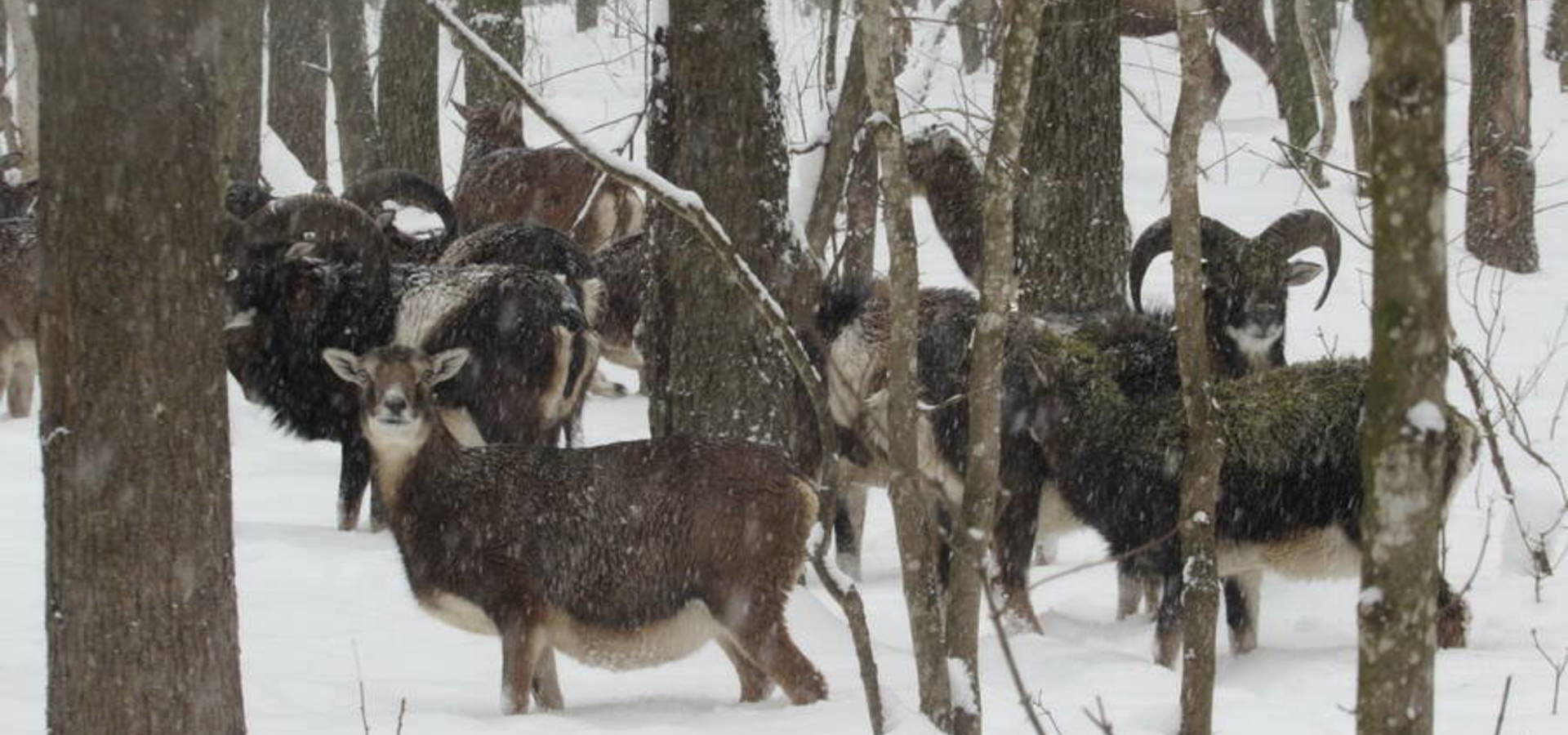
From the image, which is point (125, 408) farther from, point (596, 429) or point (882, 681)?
point (596, 429)

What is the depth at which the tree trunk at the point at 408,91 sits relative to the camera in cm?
1819

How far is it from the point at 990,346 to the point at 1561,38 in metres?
22.9

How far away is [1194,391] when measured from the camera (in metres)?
5.74

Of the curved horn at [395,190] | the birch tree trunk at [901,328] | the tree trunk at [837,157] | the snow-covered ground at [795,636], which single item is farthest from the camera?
the curved horn at [395,190]

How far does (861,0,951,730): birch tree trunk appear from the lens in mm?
5434

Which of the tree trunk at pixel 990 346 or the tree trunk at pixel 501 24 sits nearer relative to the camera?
the tree trunk at pixel 990 346

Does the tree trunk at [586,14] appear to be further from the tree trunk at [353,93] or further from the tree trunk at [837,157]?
the tree trunk at [837,157]

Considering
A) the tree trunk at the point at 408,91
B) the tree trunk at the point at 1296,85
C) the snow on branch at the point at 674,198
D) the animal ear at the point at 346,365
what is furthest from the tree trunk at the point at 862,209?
the tree trunk at the point at 1296,85

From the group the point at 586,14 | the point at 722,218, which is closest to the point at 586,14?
the point at 586,14

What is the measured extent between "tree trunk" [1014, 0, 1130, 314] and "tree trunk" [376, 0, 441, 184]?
865 cm

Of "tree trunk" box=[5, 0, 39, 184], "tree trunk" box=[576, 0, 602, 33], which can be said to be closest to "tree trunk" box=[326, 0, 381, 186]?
Answer: "tree trunk" box=[5, 0, 39, 184]

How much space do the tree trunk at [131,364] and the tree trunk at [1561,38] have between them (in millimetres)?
22976

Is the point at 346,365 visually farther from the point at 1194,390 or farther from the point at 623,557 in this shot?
the point at 1194,390

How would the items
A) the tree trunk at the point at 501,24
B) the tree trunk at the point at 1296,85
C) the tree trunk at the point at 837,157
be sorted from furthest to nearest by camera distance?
the tree trunk at the point at 1296,85 → the tree trunk at the point at 501,24 → the tree trunk at the point at 837,157
